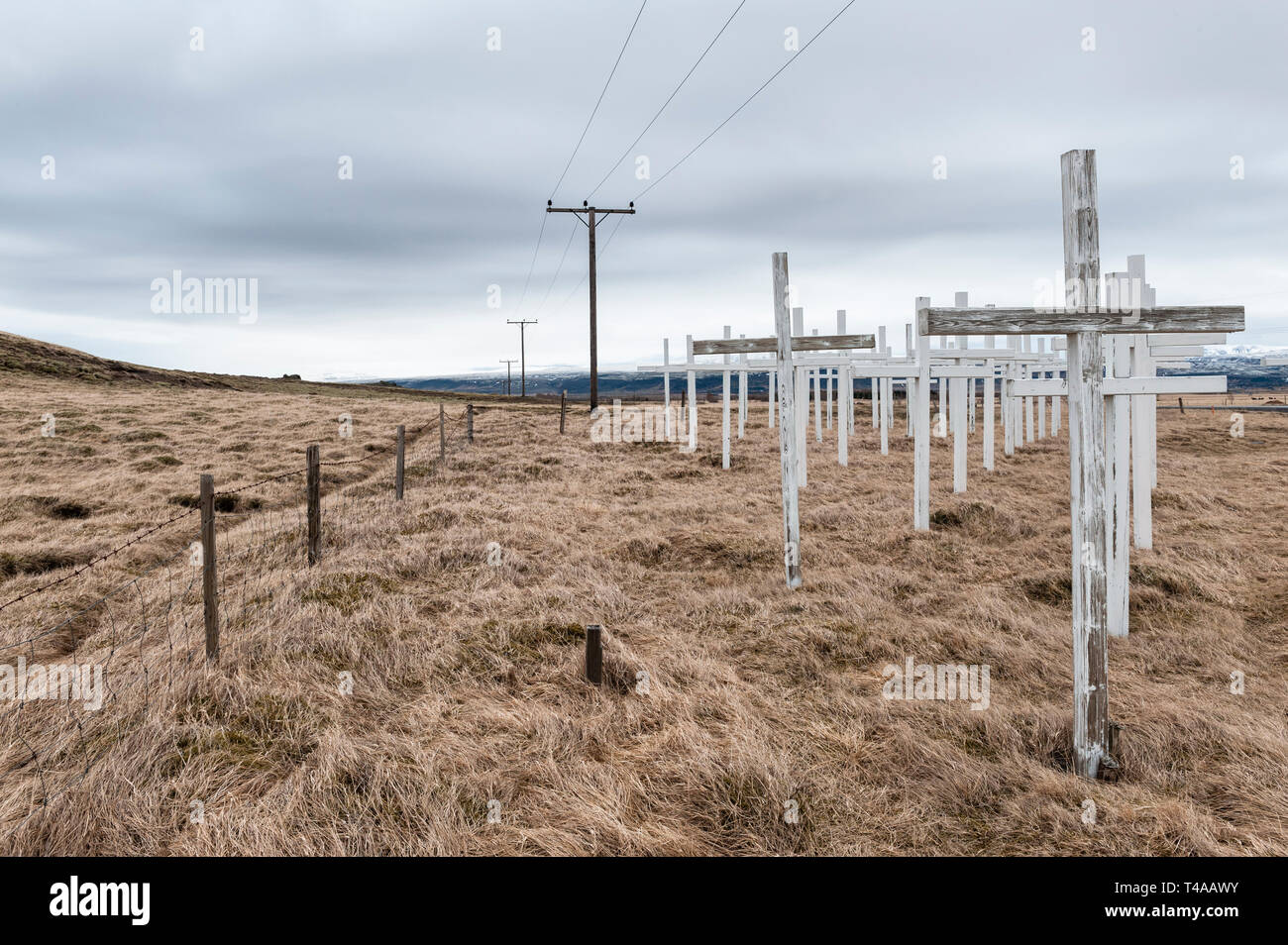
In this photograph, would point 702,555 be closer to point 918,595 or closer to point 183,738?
point 918,595

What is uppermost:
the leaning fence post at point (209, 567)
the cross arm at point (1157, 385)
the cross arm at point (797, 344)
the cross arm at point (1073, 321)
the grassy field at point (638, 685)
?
the cross arm at point (797, 344)

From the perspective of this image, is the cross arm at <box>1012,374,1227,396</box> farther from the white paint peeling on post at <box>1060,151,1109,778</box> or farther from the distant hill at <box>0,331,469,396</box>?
the distant hill at <box>0,331,469,396</box>

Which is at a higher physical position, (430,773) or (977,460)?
(977,460)

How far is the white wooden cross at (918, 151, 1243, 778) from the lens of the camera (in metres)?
4.07

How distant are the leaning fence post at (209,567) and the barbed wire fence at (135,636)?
0.04 feet

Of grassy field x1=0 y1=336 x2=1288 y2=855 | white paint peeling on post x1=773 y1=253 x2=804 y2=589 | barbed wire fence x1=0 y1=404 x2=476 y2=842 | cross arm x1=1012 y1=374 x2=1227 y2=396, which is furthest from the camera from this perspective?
white paint peeling on post x1=773 y1=253 x2=804 y2=589

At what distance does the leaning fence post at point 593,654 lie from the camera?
535 cm

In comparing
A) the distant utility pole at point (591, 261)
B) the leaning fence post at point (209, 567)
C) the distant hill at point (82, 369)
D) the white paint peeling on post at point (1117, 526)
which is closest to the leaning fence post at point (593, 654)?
the leaning fence post at point (209, 567)

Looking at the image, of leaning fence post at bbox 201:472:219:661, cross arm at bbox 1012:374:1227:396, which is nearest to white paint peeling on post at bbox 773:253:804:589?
cross arm at bbox 1012:374:1227:396

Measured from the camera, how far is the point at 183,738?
4465 mm

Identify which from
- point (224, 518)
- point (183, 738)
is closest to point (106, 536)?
point (224, 518)

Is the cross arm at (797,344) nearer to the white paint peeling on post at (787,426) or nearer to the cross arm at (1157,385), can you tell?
the white paint peeling on post at (787,426)

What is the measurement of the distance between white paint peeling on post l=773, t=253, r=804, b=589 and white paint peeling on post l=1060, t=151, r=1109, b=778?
3947 mm

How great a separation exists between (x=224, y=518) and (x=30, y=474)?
709cm
